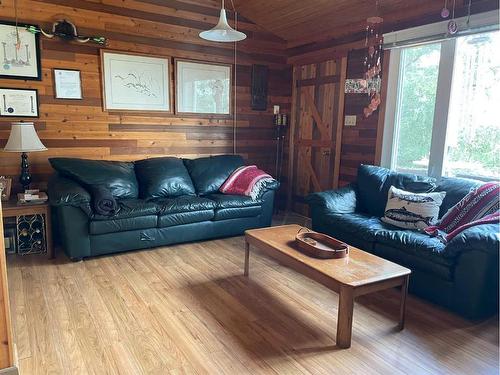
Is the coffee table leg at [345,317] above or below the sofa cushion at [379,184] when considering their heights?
below

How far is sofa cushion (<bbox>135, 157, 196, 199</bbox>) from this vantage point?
3998 millimetres

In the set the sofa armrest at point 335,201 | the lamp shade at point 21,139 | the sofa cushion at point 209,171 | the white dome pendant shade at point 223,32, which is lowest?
the sofa armrest at point 335,201

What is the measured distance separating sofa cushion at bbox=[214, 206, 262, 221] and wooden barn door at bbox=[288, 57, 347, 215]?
1.14 metres

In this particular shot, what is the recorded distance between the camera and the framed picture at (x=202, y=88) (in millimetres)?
4578

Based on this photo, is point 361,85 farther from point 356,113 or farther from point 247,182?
point 247,182

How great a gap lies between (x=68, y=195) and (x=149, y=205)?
0.73 m

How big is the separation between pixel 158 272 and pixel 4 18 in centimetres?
290

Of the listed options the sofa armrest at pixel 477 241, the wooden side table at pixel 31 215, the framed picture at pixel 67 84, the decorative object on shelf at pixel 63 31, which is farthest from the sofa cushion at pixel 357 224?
the decorative object on shelf at pixel 63 31

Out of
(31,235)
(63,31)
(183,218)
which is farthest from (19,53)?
(183,218)

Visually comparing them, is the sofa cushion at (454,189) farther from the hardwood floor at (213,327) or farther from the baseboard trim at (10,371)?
the baseboard trim at (10,371)

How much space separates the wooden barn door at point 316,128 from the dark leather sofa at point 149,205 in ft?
2.88

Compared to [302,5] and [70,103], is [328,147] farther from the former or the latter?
[70,103]

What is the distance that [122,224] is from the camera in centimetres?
344

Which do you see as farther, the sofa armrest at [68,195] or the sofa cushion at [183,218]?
the sofa cushion at [183,218]
